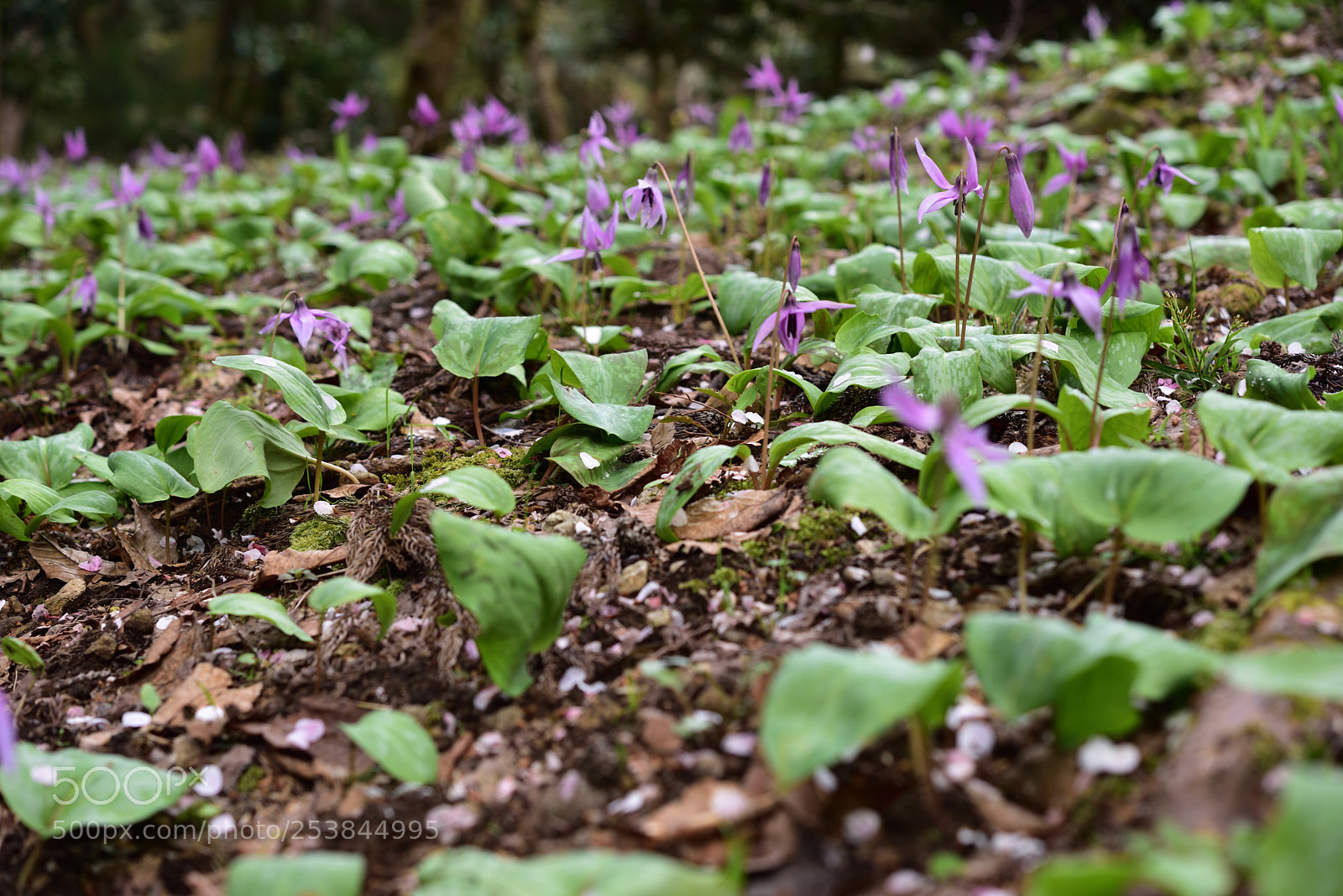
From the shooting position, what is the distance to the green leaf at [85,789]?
55.2 inches

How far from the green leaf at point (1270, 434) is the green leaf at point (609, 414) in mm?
1169

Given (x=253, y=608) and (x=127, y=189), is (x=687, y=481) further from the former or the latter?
(x=127, y=189)

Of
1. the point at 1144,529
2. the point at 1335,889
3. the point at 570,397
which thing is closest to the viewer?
the point at 1335,889

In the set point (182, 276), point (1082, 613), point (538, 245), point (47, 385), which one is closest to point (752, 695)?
point (1082, 613)

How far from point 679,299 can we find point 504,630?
191 cm

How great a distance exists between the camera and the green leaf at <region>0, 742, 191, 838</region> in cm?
140

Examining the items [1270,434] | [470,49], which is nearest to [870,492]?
[1270,434]

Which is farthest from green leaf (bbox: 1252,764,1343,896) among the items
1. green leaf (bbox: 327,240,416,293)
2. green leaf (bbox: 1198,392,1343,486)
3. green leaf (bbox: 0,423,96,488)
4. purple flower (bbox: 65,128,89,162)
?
purple flower (bbox: 65,128,89,162)

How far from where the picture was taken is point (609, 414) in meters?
2.28

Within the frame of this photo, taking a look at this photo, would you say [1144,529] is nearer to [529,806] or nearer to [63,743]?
[529,806]

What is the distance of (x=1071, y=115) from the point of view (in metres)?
5.41

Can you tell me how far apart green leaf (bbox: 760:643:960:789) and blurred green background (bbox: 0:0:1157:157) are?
737 centimetres

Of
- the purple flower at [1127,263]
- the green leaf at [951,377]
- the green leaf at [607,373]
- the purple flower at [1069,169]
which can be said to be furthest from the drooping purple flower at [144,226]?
the purple flower at [1127,263]

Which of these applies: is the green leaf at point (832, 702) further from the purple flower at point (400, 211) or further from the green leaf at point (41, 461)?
the purple flower at point (400, 211)
